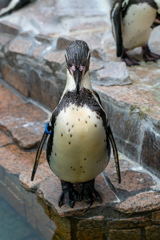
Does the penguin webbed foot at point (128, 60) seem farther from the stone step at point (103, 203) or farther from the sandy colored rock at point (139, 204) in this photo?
the sandy colored rock at point (139, 204)

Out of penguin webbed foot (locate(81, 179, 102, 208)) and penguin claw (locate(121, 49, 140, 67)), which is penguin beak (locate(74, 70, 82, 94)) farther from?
penguin claw (locate(121, 49, 140, 67))

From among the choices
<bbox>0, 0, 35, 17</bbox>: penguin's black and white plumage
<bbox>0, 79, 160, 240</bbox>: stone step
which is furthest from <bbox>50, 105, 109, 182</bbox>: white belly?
<bbox>0, 0, 35, 17</bbox>: penguin's black and white plumage

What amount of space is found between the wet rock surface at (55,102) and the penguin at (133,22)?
153mm

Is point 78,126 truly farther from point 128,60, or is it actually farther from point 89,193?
point 128,60

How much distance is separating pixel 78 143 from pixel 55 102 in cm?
153

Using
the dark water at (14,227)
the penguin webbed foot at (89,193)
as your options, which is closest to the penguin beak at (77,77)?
the penguin webbed foot at (89,193)

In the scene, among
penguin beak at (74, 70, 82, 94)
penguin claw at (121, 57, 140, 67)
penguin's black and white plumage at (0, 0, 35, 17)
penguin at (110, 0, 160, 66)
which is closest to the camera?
penguin beak at (74, 70, 82, 94)

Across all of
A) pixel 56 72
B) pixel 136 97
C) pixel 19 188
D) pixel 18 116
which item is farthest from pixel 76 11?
pixel 19 188

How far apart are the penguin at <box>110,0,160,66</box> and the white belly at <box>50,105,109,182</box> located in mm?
1483

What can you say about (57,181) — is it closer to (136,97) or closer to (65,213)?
(65,213)

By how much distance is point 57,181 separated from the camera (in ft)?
7.64

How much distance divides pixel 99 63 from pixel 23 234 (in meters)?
1.46

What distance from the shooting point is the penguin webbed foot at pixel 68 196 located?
2.11 metres

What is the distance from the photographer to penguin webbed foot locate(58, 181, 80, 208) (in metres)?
2.11
